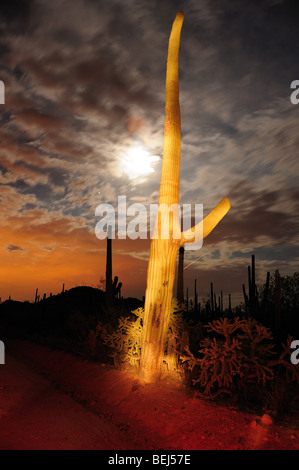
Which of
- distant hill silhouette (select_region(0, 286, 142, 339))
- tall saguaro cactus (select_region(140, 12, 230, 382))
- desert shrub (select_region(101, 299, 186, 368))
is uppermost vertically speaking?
tall saguaro cactus (select_region(140, 12, 230, 382))

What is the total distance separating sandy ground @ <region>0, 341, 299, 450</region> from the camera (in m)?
4.12

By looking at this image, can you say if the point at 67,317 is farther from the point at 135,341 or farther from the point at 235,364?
the point at 235,364

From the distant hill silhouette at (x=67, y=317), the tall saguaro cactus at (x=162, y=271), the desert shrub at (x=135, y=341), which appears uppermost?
the tall saguaro cactus at (x=162, y=271)

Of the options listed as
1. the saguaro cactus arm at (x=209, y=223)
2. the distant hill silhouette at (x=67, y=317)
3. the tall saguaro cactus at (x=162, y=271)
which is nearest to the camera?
the saguaro cactus arm at (x=209, y=223)

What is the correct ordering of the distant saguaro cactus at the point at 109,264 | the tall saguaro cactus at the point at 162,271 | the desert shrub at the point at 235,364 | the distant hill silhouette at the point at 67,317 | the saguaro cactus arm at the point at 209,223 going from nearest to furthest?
1. the desert shrub at the point at 235,364
2. the saguaro cactus arm at the point at 209,223
3. the tall saguaro cactus at the point at 162,271
4. the distant hill silhouette at the point at 67,317
5. the distant saguaro cactus at the point at 109,264

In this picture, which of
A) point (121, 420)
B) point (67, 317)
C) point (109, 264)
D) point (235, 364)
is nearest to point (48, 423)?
point (121, 420)

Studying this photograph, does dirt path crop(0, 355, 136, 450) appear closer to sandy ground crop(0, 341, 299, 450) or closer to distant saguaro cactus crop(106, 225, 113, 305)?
sandy ground crop(0, 341, 299, 450)

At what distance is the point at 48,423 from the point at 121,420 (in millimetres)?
1069

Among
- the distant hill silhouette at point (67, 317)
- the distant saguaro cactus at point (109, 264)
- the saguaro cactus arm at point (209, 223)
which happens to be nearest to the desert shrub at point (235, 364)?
the saguaro cactus arm at point (209, 223)

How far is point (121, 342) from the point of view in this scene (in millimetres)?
8148

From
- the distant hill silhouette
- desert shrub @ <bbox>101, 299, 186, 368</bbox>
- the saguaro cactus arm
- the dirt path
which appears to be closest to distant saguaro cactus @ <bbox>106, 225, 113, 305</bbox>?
the distant hill silhouette

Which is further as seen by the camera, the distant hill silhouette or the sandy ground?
the distant hill silhouette

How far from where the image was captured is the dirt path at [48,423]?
4102 mm

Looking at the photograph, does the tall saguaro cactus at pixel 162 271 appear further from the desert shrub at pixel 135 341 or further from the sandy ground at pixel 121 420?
the sandy ground at pixel 121 420
